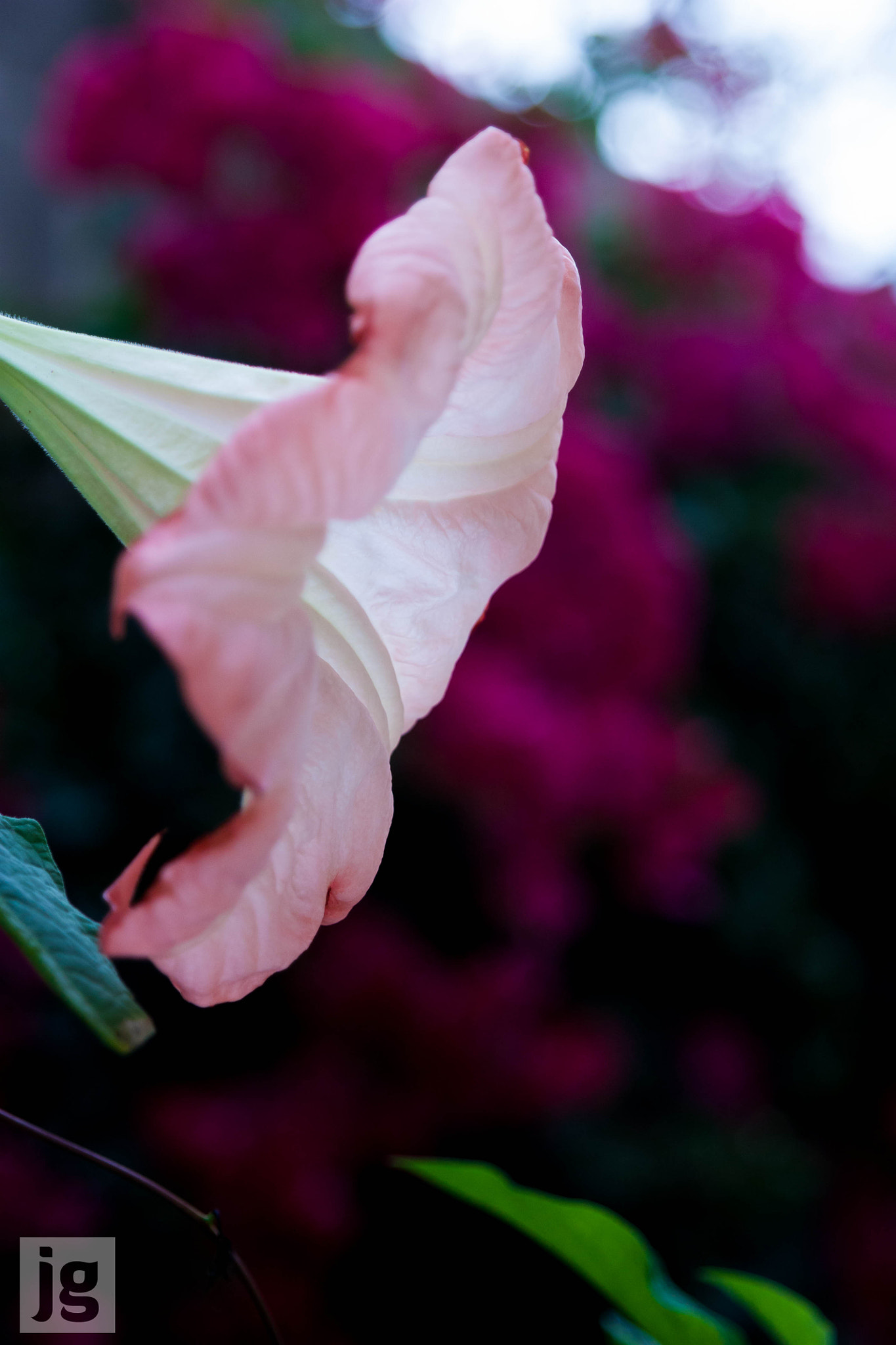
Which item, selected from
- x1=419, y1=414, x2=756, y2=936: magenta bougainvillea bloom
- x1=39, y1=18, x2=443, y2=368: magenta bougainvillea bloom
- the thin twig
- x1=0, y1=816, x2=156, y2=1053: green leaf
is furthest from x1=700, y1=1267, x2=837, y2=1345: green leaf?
x1=39, y1=18, x2=443, y2=368: magenta bougainvillea bloom

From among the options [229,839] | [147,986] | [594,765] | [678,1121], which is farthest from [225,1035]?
[229,839]

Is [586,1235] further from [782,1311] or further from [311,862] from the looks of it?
[311,862]

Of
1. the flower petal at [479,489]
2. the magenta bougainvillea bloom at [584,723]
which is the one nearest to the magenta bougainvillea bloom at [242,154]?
the magenta bougainvillea bloom at [584,723]

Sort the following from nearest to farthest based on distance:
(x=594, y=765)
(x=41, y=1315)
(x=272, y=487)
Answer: (x=272, y=487), (x=41, y=1315), (x=594, y=765)

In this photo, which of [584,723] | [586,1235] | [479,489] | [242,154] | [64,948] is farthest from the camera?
[242,154]

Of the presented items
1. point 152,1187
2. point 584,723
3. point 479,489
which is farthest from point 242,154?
point 152,1187

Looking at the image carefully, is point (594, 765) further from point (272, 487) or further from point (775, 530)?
point (272, 487)

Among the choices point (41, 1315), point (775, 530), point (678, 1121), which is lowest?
point (678, 1121)
